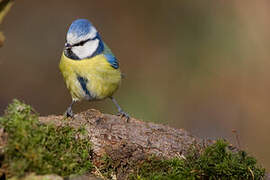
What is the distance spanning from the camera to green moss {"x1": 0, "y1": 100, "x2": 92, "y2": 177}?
1499 mm

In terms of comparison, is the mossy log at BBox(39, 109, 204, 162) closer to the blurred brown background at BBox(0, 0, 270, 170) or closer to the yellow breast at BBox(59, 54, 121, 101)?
the yellow breast at BBox(59, 54, 121, 101)

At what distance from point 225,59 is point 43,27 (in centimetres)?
274

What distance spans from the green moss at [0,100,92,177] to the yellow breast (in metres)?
1.13

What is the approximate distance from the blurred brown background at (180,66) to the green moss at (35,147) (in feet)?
9.73

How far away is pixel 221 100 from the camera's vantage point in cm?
518

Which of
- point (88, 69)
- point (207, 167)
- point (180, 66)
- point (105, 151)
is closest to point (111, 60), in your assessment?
point (88, 69)

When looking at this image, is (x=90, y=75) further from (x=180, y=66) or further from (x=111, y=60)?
(x=180, y=66)

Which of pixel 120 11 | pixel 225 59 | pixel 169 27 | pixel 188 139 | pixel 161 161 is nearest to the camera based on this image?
pixel 161 161

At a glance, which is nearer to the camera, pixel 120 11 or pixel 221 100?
pixel 221 100

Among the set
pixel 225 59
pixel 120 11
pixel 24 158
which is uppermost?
pixel 120 11

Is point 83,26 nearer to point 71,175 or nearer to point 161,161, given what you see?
point 161,161

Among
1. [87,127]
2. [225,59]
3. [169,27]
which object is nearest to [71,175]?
[87,127]

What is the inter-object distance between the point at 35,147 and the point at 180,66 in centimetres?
381

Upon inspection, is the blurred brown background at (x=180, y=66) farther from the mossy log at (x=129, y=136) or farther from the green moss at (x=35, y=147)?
the green moss at (x=35, y=147)
